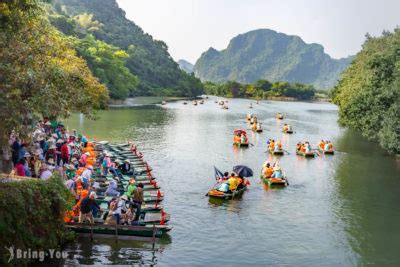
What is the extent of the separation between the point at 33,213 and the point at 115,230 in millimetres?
4767

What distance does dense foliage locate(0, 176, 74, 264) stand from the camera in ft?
53.7

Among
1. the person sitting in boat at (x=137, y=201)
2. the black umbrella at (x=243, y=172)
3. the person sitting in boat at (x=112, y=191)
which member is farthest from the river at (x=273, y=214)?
the person sitting in boat at (x=112, y=191)

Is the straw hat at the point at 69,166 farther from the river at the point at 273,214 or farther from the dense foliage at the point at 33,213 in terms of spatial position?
the dense foliage at the point at 33,213

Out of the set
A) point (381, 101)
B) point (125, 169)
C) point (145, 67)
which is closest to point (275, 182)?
point (125, 169)

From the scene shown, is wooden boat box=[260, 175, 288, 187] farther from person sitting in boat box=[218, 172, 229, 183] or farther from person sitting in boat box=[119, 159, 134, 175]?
person sitting in boat box=[119, 159, 134, 175]

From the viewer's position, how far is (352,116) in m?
57.6

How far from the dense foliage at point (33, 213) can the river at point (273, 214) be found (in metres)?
1.59

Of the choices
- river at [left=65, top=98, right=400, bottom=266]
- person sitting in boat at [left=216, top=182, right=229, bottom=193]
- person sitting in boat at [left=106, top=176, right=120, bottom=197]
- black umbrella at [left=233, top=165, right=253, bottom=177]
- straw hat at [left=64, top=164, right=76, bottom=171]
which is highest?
straw hat at [left=64, top=164, right=76, bottom=171]

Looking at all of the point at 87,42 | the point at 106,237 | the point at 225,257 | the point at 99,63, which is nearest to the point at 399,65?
the point at 225,257

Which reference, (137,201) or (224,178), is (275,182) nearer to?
(224,178)

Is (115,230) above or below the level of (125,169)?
below

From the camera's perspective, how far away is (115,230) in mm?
21641

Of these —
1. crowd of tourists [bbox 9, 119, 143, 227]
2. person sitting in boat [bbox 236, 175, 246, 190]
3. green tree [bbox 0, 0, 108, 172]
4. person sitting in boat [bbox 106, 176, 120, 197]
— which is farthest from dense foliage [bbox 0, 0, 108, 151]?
person sitting in boat [bbox 236, 175, 246, 190]

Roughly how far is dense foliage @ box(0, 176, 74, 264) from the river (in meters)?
1.59
